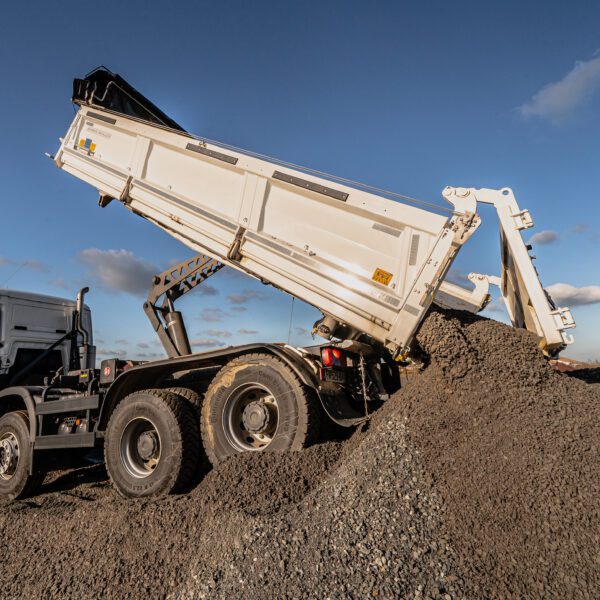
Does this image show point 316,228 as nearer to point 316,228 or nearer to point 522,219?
point 316,228

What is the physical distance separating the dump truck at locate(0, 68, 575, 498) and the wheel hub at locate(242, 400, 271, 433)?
0.01m

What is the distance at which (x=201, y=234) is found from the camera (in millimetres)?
5191

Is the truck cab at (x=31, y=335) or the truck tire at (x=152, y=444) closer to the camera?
the truck tire at (x=152, y=444)

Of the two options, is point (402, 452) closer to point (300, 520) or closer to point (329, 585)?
point (300, 520)

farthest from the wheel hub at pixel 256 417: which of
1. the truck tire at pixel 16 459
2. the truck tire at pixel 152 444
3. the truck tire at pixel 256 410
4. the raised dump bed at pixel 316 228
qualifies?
the truck tire at pixel 16 459

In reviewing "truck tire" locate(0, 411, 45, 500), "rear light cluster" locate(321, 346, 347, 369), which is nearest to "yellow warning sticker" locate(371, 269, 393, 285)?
"rear light cluster" locate(321, 346, 347, 369)

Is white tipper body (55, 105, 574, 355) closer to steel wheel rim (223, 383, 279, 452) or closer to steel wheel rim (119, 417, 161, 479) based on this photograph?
steel wheel rim (223, 383, 279, 452)

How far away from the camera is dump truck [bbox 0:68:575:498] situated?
13.6 ft

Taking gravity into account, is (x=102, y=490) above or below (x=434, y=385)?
below

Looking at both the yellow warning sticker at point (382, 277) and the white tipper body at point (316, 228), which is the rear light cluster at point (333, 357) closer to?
the white tipper body at point (316, 228)

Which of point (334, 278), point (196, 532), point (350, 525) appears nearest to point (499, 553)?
point (350, 525)

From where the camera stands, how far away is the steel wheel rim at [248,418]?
436cm

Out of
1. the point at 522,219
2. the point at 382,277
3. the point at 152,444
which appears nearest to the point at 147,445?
the point at 152,444

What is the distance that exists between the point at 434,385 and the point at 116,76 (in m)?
5.58
